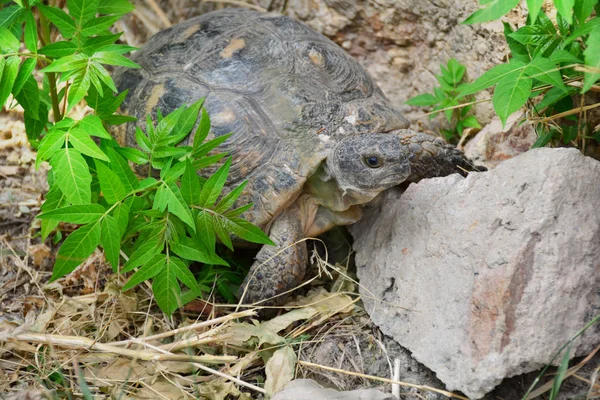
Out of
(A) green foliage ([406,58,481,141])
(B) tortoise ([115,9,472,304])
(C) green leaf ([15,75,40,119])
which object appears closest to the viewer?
(C) green leaf ([15,75,40,119])

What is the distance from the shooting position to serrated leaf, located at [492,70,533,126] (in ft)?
7.91

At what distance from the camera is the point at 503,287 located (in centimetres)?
236

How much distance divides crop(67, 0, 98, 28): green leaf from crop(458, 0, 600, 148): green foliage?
1.48 meters

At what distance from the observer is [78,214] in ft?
7.90

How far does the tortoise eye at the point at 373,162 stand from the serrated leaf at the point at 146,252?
0.96 meters

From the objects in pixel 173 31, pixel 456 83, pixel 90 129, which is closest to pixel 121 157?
pixel 90 129

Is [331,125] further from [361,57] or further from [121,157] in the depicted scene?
[361,57]

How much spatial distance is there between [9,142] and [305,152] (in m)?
2.08

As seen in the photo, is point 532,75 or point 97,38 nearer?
point 532,75

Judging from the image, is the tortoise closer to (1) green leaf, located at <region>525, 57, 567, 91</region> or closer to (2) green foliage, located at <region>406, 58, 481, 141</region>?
(2) green foliage, located at <region>406, 58, 481, 141</region>

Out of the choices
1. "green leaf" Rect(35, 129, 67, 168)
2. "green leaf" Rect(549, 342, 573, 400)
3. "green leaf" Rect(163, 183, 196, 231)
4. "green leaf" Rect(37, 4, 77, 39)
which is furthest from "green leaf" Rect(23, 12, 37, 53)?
"green leaf" Rect(549, 342, 573, 400)

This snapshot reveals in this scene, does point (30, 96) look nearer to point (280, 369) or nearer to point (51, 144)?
point (51, 144)

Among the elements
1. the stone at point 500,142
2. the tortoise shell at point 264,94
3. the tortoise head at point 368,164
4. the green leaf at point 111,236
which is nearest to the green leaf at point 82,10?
the tortoise shell at point 264,94

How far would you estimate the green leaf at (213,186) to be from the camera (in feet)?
8.37
